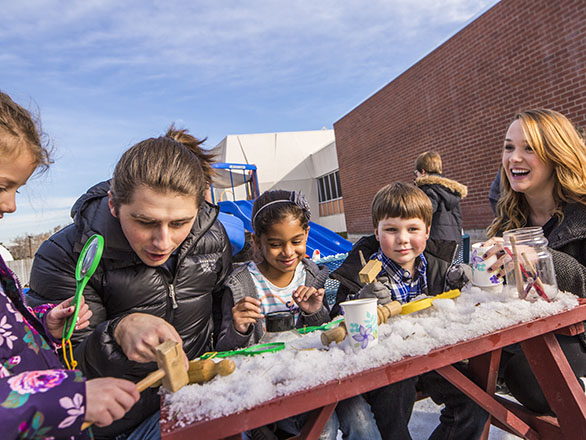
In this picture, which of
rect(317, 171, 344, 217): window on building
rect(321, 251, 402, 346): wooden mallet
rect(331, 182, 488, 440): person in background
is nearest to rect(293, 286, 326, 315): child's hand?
rect(331, 182, 488, 440): person in background

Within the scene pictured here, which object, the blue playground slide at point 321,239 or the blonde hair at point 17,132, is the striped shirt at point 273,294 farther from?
the blue playground slide at point 321,239

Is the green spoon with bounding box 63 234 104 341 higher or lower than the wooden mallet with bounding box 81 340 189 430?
higher

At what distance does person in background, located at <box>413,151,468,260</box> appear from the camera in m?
4.38

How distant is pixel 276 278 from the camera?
199 centimetres

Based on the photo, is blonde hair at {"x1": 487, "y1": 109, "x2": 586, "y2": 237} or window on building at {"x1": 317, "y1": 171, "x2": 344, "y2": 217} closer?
blonde hair at {"x1": 487, "y1": 109, "x2": 586, "y2": 237}

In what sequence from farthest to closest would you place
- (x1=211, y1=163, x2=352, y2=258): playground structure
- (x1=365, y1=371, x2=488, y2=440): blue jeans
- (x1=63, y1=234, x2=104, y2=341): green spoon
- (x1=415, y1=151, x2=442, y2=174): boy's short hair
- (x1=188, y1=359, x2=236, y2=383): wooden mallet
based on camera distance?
(x1=415, y1=151, x2=442, y2=174): boy's short hair
(x1=211, y1=163, x2=352, y2=258): playground structure
(x1=365, y1=371, x2=488, y2=440): blue jeans
(x1=63, y1=234, x2=104, y2=341): green spoon
(x1=188, y1=359, x2=236, y2=383): wooden mallet

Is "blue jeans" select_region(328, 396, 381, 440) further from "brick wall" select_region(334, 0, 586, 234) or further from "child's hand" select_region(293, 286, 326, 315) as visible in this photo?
"brick wall" select_region(334, 0, 586, 234)

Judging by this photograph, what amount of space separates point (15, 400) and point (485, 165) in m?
9.16

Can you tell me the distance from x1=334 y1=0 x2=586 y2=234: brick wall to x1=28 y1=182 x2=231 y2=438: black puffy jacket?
7.28m

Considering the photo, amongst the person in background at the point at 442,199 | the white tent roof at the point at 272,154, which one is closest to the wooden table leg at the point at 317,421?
the person in background at the point at 442,199

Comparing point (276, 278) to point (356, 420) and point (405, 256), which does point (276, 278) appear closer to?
point (405, 256)

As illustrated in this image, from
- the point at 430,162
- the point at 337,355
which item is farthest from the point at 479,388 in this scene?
the point at 430,162

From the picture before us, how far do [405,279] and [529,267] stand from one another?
2.13ft

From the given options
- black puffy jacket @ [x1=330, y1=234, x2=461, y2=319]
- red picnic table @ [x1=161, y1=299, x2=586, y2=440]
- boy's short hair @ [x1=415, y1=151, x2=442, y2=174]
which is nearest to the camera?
red picnic table @ [x1=161, y1=299, x2=586, y2=440]
